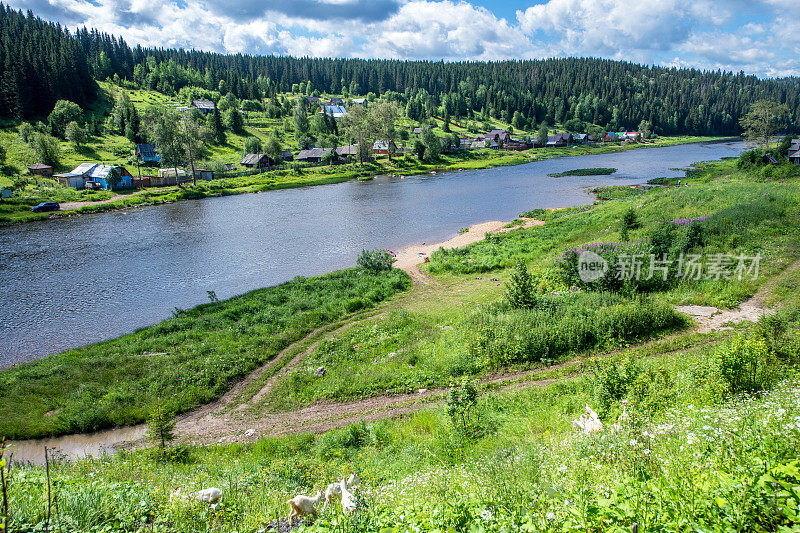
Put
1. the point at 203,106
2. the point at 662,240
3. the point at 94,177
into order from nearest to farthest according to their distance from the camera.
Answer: the point at 662,240
the point at 94,177
the point at 203,106

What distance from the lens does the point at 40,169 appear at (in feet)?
222

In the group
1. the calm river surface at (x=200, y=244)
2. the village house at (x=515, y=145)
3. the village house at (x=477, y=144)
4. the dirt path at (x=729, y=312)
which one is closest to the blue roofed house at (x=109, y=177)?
the calm river surface at (x=200, y=244)

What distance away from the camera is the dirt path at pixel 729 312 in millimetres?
15570

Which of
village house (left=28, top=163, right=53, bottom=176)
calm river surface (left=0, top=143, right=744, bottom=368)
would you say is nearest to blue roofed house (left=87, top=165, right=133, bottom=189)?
village house (left=28, top=163, right=53, bottom=176)

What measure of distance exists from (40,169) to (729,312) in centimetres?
8821

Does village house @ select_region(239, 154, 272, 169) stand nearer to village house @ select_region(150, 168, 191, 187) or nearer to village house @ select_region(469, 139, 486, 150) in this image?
village house @ select_region(150, 168, 191, 187)

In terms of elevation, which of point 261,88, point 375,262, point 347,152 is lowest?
point 375,262

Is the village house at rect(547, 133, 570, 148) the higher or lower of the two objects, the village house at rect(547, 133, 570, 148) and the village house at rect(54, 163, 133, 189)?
the higher

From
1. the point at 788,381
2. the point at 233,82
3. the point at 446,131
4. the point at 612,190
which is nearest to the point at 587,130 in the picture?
the point at 446,131

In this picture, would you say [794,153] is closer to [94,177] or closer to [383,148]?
[383,148]

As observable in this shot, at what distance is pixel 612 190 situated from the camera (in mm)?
59750

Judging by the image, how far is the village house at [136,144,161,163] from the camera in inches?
3237

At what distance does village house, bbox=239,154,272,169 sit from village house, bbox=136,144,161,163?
15890 millimetres

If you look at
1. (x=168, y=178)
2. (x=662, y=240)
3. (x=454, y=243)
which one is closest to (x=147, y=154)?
(x=168, y=178)
